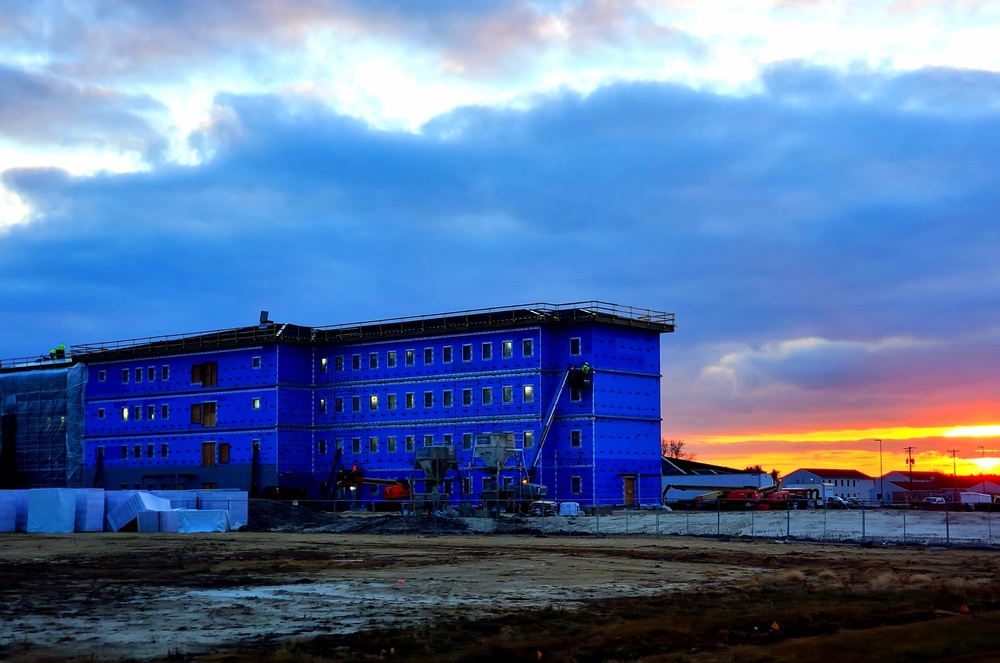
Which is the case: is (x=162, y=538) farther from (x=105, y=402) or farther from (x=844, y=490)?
(x=844, y=490)

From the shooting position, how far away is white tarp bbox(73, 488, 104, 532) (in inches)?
2163

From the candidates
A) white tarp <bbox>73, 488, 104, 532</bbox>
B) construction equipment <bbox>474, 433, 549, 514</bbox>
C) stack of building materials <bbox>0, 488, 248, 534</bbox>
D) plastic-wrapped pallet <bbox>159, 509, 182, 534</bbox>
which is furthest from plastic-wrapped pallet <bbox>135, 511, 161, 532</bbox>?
construction equipment <bbox>474, 433, 549, 514</bbox>

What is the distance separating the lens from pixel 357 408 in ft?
285

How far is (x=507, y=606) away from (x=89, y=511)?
40.5m

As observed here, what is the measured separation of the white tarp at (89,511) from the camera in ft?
180

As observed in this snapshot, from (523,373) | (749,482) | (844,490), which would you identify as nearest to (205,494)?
(523,373)

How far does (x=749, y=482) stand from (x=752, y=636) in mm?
96108

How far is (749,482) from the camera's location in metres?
110

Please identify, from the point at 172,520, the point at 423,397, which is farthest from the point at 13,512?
the point at 423,397

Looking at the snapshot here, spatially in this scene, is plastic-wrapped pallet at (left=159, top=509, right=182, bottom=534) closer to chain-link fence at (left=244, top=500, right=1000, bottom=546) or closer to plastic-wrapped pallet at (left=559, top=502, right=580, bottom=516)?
chain-link fence at (left=244, top=500, right=1000, bottom=546)

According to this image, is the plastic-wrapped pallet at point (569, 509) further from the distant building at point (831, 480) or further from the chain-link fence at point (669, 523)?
the distant building at point (831, 480)

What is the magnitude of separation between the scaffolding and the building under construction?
0.13m

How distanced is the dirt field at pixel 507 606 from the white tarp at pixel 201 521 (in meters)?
18.9

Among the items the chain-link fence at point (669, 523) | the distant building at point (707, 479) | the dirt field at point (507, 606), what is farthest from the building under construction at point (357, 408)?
the dirt field at point (507, 606)
